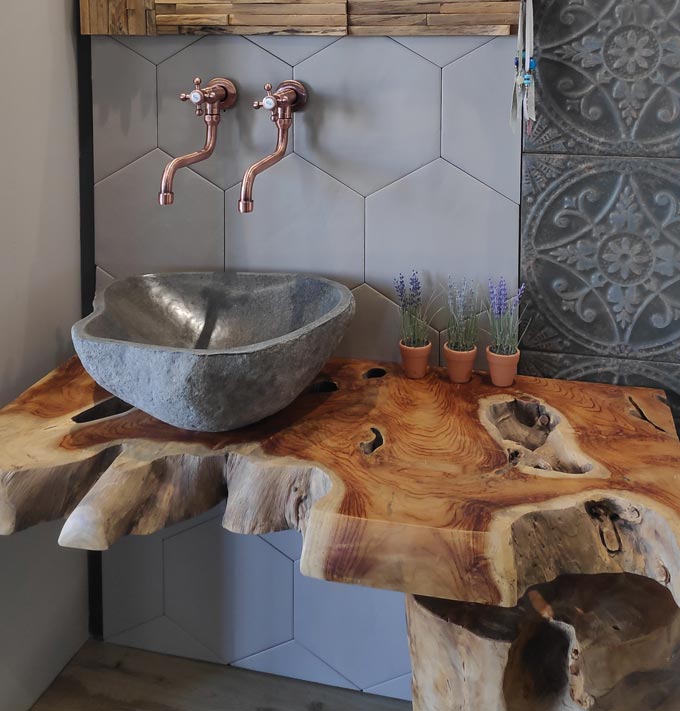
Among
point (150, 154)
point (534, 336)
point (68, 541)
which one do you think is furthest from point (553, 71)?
point (68, 541)

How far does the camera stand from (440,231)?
1.47 metres

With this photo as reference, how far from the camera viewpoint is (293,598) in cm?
174

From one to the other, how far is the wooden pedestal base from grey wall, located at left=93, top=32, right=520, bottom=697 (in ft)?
2.01

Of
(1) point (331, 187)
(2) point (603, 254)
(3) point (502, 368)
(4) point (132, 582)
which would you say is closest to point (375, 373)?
(3) point (502, 368)

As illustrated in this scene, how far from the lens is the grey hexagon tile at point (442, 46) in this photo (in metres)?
1.39

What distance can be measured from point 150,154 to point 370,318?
57cm

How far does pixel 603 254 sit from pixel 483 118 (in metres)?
0.34

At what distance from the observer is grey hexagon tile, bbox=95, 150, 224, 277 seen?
61.7 inches

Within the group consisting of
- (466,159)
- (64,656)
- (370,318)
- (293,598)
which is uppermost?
(466,159)

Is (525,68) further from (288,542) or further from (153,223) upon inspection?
(288,542)

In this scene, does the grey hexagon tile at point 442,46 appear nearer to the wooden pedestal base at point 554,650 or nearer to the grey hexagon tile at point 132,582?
the wooden pedestal base at point 554,650

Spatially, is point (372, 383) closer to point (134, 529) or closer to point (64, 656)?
point (134, 529)

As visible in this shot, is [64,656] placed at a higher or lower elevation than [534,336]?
lower

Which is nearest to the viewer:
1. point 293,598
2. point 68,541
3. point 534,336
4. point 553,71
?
point 68,541
